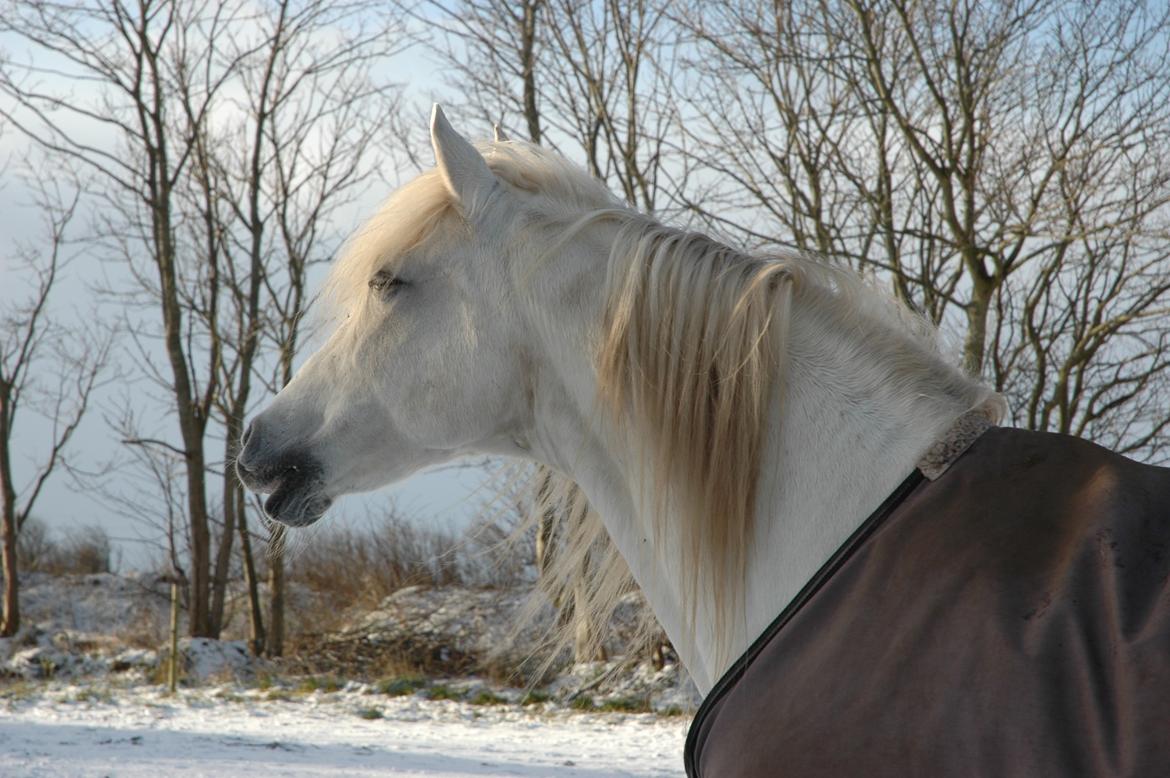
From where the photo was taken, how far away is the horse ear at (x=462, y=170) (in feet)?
5.58

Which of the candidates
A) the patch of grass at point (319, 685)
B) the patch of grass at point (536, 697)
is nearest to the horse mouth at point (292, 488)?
the patch of grass at point (536, 697)

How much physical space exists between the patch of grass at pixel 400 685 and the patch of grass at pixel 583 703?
5.57 ft

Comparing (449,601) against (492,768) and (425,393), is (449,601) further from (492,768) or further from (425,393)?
(425,393)

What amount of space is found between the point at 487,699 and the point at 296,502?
24.4 feet

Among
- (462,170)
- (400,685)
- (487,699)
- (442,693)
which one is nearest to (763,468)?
(462,170)

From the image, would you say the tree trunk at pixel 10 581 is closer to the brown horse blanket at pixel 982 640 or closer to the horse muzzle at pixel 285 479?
the horse muzzle at pixel 285 479

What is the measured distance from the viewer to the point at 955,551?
1209 millimetres

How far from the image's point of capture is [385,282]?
5.81 ft

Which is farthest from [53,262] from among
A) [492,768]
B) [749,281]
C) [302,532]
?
[749,281]

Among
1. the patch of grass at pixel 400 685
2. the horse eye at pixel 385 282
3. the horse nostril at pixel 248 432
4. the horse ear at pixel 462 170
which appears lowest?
the patch of grass at pixel 400 685

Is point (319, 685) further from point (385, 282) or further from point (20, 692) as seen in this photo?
point (385, 282)

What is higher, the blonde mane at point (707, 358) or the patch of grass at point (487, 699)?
the blonde mane at point (707, 358)

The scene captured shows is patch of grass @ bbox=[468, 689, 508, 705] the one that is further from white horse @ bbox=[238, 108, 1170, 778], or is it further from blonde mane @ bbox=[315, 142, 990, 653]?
blonde mane @ bbox=[315, 142, 990, 653]

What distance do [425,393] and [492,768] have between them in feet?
13.2
